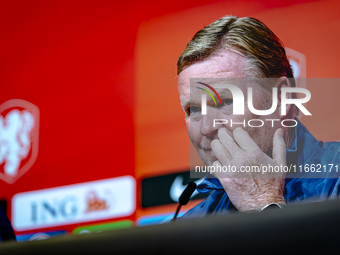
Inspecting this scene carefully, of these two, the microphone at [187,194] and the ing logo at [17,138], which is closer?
the microphone at [187,194]

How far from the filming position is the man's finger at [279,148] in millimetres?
1230

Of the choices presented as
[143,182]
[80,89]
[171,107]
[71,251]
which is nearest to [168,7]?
[171,107]

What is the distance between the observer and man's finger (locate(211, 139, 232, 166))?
1.28 metres

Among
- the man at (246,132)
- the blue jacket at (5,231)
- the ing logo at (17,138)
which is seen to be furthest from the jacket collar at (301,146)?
the ing logo at (17,138)

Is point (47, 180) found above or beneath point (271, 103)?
beneath

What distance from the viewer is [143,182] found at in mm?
1568

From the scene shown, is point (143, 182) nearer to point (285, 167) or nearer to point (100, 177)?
point (100, 177)

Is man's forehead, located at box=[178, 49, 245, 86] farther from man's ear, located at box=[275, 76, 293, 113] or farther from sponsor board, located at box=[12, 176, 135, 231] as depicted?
sponsor board, located at box=[12, 176, 135, 231]

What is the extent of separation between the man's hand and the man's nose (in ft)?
0.13

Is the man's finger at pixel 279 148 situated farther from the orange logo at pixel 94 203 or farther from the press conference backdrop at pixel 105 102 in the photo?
the orange logo at pixel 94 203

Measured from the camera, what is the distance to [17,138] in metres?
1.98

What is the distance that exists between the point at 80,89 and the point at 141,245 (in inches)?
58.9

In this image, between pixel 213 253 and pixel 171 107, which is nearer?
pixel 213 253

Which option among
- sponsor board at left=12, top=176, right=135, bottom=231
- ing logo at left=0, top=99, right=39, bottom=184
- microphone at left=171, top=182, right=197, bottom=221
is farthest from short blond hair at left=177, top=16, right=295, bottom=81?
ing logo at left=0, top=99, right=39, bottom=184
